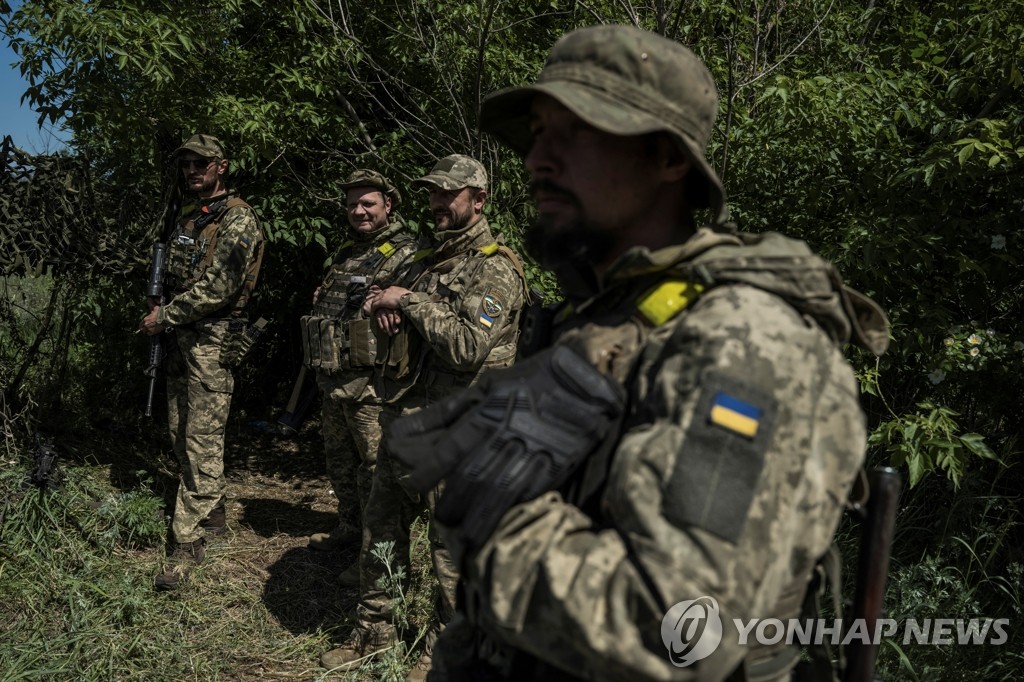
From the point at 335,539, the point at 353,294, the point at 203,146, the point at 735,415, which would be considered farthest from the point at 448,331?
the point at 735,415

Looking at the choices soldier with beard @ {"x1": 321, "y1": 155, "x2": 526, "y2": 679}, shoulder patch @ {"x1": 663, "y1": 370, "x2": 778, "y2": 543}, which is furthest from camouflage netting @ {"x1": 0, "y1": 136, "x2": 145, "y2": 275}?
shoulder patch @ {"x1": 663, "y1": 370, "x2": 778, "y2": 543}

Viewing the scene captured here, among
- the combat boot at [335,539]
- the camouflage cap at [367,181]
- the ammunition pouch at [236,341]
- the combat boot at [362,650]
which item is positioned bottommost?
the combat boot at [335,539]

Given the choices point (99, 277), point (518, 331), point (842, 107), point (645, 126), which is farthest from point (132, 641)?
point (842, 107)

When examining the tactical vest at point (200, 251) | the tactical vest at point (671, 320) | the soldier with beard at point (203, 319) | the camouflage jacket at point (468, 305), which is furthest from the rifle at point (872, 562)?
the tactical vest at point (200, 251)

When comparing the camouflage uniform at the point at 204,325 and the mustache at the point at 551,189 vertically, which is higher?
the mustache at the point at 551,189

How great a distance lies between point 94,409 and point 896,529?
587 centimetres

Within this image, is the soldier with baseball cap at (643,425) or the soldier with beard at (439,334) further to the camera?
the soldier with beard at (439,334)

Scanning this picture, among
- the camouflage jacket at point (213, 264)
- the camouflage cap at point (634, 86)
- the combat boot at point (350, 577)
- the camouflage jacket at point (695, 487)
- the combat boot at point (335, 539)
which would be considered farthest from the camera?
the combat boot at point (335, 539)

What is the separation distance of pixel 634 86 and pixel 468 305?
8.49ft

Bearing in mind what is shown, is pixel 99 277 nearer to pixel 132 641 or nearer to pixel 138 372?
pixel 138 372

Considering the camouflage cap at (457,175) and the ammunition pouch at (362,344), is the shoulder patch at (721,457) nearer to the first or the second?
the camouflage cap at (457,175)

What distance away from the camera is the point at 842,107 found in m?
3.80

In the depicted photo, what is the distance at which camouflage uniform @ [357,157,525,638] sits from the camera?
3979mm

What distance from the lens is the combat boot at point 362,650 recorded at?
393 cm
